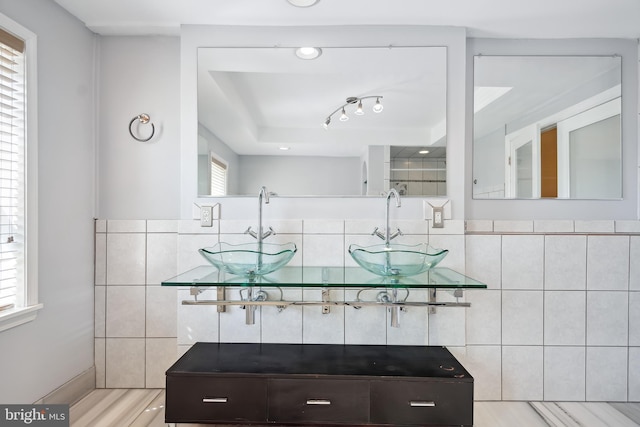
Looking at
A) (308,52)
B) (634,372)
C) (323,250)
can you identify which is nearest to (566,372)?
(634,372)

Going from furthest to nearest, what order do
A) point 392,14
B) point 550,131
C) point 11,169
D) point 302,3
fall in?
point 550,131, point 392,14, point 302,3, point 11,169

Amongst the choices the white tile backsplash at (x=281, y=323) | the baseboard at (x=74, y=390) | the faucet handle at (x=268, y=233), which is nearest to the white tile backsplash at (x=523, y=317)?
the white tile backsplash at (x=281, y=323)

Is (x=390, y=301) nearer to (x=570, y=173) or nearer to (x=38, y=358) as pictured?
(x=570, y=173)

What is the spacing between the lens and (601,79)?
2.04 m

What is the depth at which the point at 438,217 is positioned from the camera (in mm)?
1918

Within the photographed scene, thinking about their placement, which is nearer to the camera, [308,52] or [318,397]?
[318,397]

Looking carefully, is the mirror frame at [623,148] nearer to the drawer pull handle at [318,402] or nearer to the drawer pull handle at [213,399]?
the drawer pull handle at [318,402]

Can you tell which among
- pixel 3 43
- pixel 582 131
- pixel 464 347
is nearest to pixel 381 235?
pixel 464 347

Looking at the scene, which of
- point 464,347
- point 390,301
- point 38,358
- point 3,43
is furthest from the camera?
point 464,347

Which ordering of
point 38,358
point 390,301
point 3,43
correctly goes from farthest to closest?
point 390,301
point 38,358
point 3,43

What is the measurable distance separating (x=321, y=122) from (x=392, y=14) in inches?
25.6

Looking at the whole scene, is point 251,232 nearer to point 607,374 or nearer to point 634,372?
point 607,374

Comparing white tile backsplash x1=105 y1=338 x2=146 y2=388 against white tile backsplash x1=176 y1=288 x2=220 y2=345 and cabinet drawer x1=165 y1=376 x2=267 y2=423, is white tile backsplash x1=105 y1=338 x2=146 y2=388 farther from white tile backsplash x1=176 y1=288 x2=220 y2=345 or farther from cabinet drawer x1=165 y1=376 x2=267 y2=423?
cabinet drawer x1=165 y1=376 x2=267 y2=423

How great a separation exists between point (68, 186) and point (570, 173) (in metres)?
2.77
